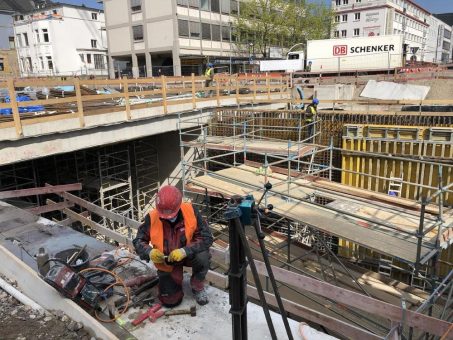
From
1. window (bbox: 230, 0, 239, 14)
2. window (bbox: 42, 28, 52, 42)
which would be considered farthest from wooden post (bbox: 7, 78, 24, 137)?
window (bbox: 42, 28, 52, 42)

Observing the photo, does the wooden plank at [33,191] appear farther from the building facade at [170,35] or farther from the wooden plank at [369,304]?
the building facade at [170,35]

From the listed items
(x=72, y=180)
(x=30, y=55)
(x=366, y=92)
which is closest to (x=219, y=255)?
(x=72, y=180)

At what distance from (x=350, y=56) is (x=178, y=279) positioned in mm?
31583

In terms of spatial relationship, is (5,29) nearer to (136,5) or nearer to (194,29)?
(136,5)

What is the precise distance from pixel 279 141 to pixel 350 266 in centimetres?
589

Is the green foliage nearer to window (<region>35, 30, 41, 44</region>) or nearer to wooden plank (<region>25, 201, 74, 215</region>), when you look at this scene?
window (<region>35, 30, 41, 44</region>)

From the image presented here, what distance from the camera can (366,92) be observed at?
21.2 metres

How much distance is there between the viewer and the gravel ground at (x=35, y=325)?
3.60m

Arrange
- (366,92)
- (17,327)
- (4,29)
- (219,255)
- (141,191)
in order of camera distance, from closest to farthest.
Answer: (17,327) < (219,255) < (141,191) < (366,92) < (4,29)

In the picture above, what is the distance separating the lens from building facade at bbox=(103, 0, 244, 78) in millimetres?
38156

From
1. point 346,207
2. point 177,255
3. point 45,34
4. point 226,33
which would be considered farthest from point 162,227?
point 45,34

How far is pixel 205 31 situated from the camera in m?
41.1

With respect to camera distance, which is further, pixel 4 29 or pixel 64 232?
pixel 4 29

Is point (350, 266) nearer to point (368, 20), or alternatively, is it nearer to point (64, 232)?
point (64, 232)
